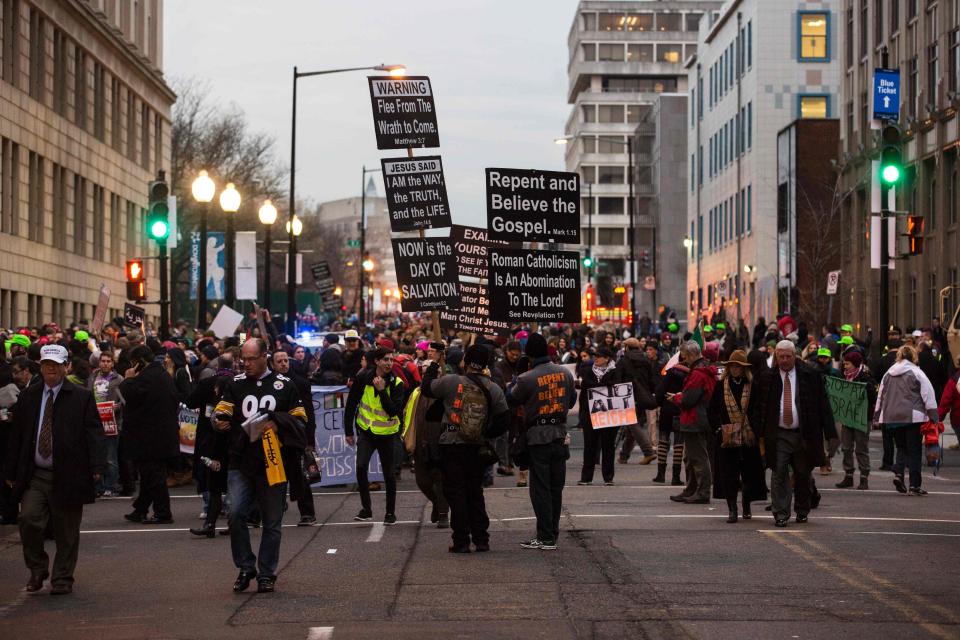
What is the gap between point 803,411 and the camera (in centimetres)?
1623

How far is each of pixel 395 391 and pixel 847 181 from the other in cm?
4711

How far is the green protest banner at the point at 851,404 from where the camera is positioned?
20766 millimetres

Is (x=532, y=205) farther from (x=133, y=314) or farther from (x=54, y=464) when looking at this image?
(x=133, y=314)

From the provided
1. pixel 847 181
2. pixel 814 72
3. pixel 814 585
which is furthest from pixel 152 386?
pixel 814 72

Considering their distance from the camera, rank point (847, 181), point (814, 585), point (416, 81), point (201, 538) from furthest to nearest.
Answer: point (847, 181) → point (416, 81) → point (201, 538) → point (814, 585)

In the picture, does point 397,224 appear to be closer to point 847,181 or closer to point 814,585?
point 814,585

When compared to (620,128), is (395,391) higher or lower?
lower

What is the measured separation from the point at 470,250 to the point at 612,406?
611 cm

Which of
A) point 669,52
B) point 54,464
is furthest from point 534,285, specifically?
point 669,52

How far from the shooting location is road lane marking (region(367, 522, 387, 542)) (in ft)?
50.4

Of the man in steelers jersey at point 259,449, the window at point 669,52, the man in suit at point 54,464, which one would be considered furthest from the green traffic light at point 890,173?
the window at point 669,52

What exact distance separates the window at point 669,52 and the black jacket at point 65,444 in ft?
449

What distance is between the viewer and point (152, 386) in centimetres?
1741

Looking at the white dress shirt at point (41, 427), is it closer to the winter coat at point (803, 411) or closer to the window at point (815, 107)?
the winter coat at point (803, 411)
